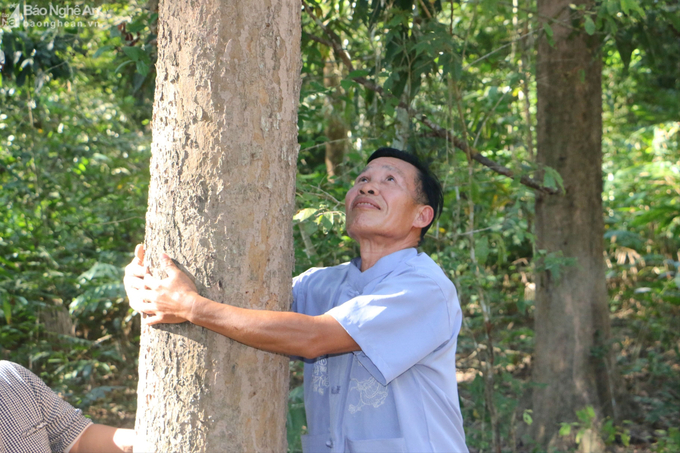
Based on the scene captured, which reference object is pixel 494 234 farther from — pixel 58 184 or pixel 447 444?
pixel 58 184

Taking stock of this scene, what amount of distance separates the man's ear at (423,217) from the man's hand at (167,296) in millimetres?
957

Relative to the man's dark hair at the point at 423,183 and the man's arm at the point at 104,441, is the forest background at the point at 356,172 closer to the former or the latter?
the man's dark hair at the point at 423,183

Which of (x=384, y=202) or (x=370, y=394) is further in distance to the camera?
(x=384, y=202)

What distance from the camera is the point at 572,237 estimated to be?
4.36m

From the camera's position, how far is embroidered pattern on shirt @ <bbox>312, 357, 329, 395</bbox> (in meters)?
1.91

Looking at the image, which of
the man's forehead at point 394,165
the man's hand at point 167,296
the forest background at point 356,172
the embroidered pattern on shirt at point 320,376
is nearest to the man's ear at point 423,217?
the man's forehead at point 394,165

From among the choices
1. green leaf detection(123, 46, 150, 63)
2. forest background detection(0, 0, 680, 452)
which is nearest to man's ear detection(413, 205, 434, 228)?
forest background detection(0, 0, 680, 452)

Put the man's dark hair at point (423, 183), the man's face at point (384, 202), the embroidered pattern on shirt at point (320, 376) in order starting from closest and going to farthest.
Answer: the embroidered pattern on shirt at point (320, 376) → the man's face at point (384, 202) → the man's dark hair at point (423, 183)

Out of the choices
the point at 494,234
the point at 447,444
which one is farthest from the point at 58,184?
the point at 447,444

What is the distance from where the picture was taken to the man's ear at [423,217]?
7.13 ft

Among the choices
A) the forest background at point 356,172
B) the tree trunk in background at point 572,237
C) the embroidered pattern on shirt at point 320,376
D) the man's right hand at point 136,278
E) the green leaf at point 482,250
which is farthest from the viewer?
the tree trunk in background at point 572,237

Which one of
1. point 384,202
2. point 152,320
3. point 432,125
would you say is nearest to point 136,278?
point 152,320

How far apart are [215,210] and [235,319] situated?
282 millimetres

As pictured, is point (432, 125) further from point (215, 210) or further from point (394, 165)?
point (215, 210)
